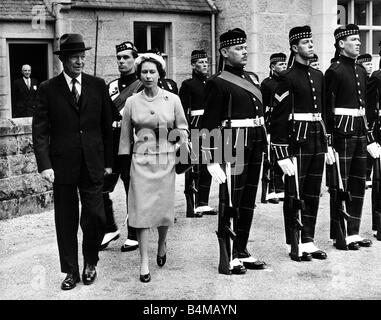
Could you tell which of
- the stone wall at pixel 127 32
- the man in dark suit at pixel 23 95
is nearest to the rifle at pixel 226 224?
the stone wall at pixel 127 32

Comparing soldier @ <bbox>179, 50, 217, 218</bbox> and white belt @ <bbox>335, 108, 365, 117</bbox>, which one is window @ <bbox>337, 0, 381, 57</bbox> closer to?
soldier @ <bbox>179, 50, 217, 218</bbox>

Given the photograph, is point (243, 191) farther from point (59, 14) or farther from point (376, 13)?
point (376, 13)

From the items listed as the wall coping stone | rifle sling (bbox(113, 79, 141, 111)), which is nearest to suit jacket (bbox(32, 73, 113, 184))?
rifle sling (bbox(113, 79, 141, 111))

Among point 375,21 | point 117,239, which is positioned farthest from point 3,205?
point 375,21

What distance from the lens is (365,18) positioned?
16062 millimetres

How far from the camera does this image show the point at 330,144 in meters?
7.12

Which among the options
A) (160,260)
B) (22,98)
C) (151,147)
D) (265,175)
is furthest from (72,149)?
(22,98)

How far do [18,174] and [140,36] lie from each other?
222 inches

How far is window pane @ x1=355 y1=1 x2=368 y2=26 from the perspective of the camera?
15977mm

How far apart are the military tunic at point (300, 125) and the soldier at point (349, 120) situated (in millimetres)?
303

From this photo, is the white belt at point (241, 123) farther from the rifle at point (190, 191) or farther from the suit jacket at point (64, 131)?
the rifle at point (190, 191)

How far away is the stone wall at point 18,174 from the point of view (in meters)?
8.91
